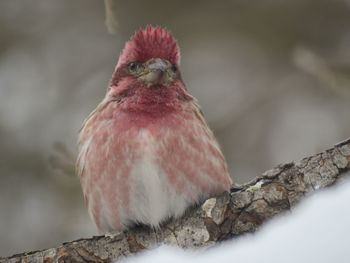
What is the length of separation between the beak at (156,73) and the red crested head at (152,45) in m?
0.05

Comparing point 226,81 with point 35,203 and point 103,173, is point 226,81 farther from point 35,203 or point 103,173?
point 103,173

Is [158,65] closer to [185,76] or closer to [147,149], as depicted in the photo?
[147,149]

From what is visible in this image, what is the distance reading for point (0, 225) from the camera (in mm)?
9078

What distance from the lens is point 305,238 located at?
346 centimetres

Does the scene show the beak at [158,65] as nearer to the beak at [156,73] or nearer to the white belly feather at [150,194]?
the beak at [156,73]

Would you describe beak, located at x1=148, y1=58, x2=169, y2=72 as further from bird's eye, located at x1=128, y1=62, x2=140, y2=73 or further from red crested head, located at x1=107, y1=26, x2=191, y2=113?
bird's eye, located at x1=128, y1=62, x2=140, y2=73

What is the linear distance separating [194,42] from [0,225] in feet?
10.1

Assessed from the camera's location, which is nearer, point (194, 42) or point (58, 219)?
point (58, 219)

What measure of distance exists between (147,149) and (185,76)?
4239 mm

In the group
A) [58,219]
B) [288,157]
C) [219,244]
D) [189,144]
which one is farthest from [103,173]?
[288,157]

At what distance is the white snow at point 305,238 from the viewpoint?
3281 millimetres

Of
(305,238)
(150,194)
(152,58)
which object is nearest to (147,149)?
(150,194)

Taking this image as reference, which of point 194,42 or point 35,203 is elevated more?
point 194,42

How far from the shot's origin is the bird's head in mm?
6109
